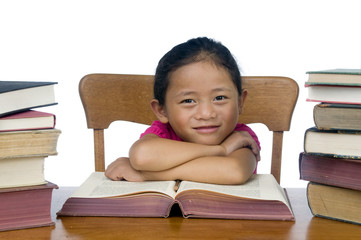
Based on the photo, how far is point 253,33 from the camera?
365 cm

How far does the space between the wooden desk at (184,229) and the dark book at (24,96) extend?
257mm

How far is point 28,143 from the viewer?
1.21 metres

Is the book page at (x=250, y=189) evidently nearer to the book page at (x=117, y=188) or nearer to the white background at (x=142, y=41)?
the book page at (x=117, y=188)

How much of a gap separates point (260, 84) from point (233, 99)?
11.5 inches

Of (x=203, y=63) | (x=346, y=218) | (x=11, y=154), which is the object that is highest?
(x=203, y=63)

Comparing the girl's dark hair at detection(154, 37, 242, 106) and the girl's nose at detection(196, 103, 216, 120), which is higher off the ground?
the girl's dark hair at detection(154, 37, 242, 106)

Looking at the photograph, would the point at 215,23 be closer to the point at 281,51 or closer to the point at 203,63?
the point at 281,51

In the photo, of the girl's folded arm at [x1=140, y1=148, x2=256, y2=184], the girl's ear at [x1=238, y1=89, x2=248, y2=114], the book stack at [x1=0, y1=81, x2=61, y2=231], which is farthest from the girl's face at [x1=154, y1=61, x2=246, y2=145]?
the book stack at [x1=0, y1=81, x2=61, y2=231]

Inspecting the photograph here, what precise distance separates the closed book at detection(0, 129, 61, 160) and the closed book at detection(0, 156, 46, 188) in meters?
0.03

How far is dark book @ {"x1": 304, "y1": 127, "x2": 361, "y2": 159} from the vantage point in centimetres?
128

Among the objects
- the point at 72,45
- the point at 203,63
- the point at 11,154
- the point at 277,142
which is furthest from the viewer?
A: the point at 72,45

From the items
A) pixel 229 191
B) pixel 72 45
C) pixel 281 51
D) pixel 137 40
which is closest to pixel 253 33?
pixel 281 51

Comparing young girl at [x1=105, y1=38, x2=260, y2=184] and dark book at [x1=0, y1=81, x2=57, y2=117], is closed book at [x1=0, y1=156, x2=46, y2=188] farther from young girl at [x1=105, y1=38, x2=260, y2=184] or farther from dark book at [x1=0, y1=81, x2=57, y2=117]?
young girl at [x1=105, y1=38, x2=260, y2=184]

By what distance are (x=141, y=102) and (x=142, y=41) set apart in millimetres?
1579
